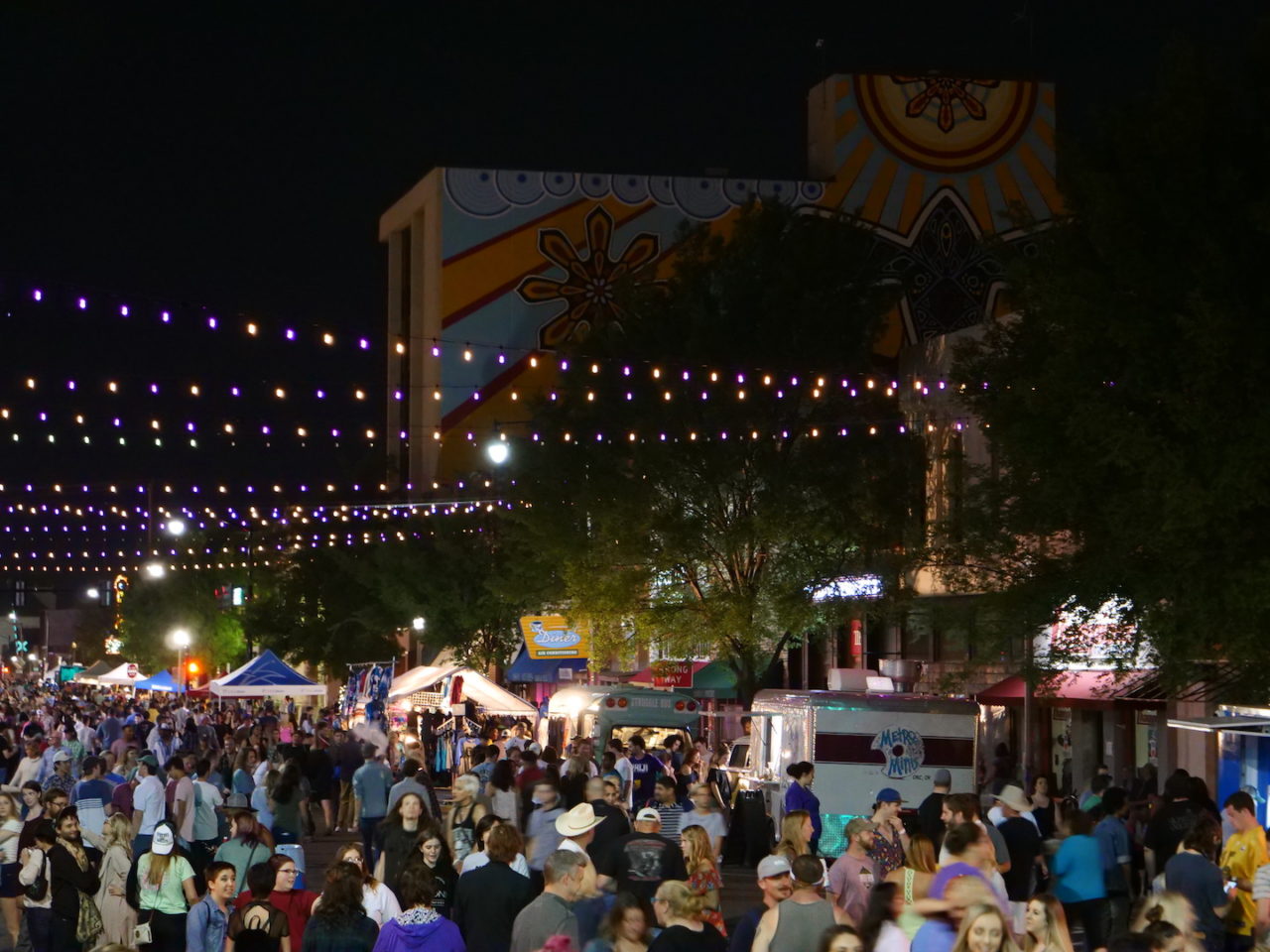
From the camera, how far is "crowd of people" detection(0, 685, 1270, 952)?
9531mm

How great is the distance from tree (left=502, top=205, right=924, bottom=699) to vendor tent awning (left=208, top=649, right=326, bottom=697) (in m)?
6.04

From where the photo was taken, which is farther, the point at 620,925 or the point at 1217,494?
the point at 1217,494

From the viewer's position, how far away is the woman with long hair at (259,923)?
36.2ft

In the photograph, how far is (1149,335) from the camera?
21.5 meters

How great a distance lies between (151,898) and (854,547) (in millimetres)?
27770

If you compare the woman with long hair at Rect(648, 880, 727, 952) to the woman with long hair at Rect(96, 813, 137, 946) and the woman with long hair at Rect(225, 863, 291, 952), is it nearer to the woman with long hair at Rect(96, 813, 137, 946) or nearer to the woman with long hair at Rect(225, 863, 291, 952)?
the woman with long hair at Rect(225, 863, 291, 952)

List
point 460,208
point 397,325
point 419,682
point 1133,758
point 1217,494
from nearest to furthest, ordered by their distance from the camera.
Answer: point 1217,494, point 1133,758, point 419,682, point 460,208, point 397,325

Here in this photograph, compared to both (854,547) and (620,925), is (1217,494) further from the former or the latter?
(854,547)

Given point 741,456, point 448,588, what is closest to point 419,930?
point 741,456

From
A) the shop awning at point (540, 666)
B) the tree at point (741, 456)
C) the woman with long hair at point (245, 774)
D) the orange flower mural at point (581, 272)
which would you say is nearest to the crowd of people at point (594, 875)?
the woman with long hair at point (245, 774)

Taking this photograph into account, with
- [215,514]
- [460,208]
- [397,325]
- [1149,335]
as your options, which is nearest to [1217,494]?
[1149,335]

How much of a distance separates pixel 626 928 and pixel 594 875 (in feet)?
6.30

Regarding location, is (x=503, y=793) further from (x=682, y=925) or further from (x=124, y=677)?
(x=124, y=677)

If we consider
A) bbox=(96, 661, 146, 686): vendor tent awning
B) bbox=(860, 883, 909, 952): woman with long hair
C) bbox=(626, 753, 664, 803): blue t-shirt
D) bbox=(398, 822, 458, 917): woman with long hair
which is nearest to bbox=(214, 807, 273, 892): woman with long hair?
bbox=(398, 822, 458, 917): woman with long hair
